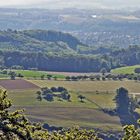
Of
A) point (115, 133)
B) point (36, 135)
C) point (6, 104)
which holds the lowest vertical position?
point (115, 133)

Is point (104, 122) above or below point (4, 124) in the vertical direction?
below

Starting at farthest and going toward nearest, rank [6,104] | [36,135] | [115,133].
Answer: [115,133] → [36,135] → [6,104]

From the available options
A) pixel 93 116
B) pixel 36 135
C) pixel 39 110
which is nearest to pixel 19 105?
pixel 39 110

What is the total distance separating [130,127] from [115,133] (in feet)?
464

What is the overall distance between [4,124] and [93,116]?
517 feet

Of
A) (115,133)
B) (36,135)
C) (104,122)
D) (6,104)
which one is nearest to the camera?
(6,104)

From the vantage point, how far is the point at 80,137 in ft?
137

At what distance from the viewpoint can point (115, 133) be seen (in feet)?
594

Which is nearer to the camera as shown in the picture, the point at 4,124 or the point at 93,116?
the point at 4,124

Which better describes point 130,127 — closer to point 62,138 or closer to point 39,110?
point 62,138

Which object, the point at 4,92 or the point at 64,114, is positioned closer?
the point at 4,92

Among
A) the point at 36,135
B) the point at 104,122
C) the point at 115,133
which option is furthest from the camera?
the point at 104,122

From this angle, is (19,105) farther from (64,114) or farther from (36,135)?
(36,135)

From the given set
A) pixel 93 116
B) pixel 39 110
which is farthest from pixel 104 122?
pixel 39 110
